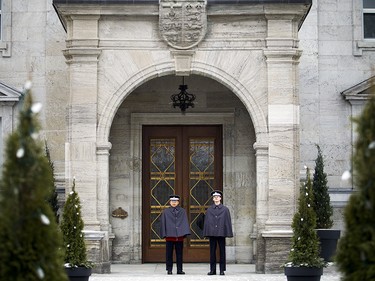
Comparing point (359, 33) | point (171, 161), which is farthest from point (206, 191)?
point (359, 33)

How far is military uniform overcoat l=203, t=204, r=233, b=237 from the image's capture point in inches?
739

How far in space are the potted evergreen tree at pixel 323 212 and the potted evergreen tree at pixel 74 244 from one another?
4.98 m

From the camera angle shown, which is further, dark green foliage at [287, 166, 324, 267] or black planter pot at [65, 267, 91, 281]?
dark green foliage at [287, 166, 324, 267]

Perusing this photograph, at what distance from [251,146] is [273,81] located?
2637 millimetres

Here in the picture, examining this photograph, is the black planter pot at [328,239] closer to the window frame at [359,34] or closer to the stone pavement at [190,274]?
the stone pavement at [190,274]

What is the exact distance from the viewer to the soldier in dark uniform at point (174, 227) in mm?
19109

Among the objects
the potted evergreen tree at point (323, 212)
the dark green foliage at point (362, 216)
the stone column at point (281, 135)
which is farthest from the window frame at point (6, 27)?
the dark green foliage at point (362, 216)

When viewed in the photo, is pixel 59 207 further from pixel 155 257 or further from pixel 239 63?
pixel 239 63

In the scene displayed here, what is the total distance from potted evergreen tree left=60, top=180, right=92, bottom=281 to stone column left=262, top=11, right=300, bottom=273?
3.78 m

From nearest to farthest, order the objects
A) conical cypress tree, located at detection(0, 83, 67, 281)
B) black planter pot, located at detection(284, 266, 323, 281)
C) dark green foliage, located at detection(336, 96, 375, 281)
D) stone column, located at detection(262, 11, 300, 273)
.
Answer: conical cypress tree, located at detection(0, 83, 67, 281) < dark green foliage, located at detection(336, 96, 375, 281) < black planter pot, located at detection(284, 266, 323, 281) < stone column, located at detection(262, 11, 300, 273)

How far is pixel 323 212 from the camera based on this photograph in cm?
1958

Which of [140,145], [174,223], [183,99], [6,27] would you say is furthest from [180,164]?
[6,27]

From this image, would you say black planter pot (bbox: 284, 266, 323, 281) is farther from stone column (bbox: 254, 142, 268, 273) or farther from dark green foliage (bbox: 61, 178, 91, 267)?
dark green foliage (bbox: 61, 178, 91, 267)

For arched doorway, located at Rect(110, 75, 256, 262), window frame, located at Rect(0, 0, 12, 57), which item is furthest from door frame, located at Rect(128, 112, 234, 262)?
window frame, located at Rect(0, 0, 12, 57)
